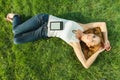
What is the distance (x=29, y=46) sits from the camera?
6.63m

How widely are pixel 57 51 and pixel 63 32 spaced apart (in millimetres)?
493

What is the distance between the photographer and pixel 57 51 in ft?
21.5

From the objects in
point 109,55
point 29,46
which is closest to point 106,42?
point 109,55

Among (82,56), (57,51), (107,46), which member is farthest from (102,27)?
(57,51)

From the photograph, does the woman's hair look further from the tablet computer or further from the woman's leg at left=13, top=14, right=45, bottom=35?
the woman's leg at left=13, top=14, right=45, bottom=35

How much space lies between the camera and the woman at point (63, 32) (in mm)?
6224

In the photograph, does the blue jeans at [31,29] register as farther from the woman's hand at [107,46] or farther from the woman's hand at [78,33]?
the woman's hand at [107,46]

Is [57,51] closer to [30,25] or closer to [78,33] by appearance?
[78,33]

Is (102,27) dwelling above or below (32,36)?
above

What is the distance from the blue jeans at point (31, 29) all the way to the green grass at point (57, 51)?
0.71ft

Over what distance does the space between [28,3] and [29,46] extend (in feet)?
2.91

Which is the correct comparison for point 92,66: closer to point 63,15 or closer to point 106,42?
point 106,42

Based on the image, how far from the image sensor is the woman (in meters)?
6.22

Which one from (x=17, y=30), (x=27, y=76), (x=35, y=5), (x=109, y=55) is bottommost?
(x=27, y=76)
